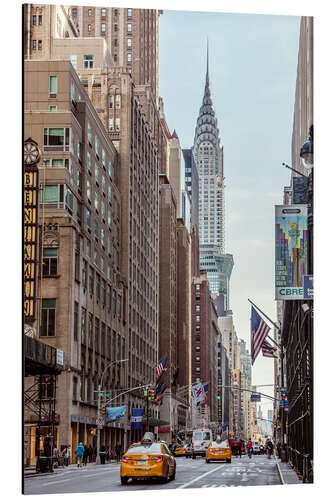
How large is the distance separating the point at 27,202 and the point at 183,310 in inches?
5108

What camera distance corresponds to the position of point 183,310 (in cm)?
17888

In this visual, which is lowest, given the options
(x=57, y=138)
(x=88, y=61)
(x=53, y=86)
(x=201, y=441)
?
(x=201, y=441)

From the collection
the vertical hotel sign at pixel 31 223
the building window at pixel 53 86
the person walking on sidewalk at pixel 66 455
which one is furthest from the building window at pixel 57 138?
the person walking on sidewalk at pixel 66 455

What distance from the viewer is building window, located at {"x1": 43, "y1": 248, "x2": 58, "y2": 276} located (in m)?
70.9

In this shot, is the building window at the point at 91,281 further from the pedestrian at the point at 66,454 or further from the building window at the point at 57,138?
the pedestrian at the point at 66,454

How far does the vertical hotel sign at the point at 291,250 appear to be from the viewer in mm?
28000

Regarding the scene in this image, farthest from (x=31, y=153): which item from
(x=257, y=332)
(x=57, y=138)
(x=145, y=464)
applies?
(x=145, y=464)

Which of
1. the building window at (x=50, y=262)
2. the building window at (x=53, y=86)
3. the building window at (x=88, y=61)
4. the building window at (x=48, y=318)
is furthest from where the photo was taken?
the building window at (x=88, y=61)

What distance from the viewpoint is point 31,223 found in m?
51.4

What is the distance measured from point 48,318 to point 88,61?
164ft

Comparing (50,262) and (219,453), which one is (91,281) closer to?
(50,262)

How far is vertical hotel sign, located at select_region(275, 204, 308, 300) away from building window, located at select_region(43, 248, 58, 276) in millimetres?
44280

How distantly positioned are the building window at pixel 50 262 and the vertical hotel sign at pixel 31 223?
652 inches

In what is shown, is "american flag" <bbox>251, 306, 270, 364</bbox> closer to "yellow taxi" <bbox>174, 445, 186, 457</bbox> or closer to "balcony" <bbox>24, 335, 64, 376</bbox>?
"balcony" <bbox>24, 335, 64, 376</bbox>
